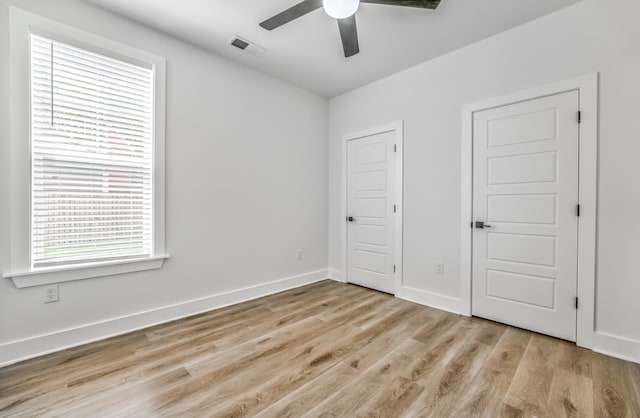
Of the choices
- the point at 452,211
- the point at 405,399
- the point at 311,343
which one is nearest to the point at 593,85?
the point at 452,211

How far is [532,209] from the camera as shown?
240 cm

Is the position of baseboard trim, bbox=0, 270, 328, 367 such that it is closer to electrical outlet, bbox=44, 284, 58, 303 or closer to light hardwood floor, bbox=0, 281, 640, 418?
light hardwood floor, bbox=0, 281, 640, 418

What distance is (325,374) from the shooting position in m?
1.79

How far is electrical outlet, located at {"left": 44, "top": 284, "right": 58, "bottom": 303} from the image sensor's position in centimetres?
202

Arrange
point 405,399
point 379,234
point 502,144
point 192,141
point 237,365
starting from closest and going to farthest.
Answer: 1. point 405,399
2. point 237,365
3. point 502,144
4. point 192,141
5. point 379,234

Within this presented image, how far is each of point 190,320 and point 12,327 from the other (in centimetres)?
118

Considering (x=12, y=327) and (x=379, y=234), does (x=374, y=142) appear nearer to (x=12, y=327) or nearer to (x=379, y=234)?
(x=379, y=234)

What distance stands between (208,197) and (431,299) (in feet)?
8.79

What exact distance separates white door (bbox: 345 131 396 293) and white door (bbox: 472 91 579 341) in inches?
38.8

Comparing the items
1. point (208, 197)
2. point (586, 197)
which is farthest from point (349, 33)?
point (586, 197)

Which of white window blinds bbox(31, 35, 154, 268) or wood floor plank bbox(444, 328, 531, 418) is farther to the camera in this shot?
white window blinds bbox(31, 35, 154, 268)

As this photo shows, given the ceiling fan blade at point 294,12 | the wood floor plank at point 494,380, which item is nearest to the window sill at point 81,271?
the ceiling fan blade at point 294,12

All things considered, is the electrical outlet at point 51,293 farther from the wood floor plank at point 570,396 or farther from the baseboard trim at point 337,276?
the wood floor plank at point 570,396

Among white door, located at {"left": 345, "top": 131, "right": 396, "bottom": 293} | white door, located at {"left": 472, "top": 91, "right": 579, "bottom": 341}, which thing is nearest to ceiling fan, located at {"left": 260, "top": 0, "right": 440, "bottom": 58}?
white door, located at {"left": 472, "top": 91, "right": 579, "bottom": 341}
